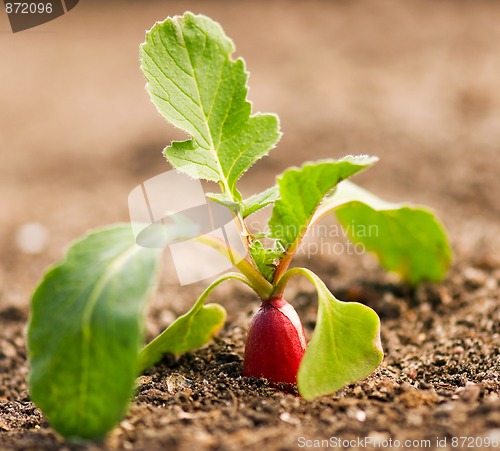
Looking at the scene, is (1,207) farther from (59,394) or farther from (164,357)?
(59,394)

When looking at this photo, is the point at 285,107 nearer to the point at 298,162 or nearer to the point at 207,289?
the point at 298,162

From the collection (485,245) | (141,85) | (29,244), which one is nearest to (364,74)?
(141,85)

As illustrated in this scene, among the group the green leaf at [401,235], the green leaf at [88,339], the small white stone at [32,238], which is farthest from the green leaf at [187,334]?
the small white stone at [32,238]

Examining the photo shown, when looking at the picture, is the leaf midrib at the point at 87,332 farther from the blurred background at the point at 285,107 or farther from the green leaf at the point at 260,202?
the blurred background at the point at 285,107

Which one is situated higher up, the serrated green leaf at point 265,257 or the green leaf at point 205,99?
the green leaf at point 205,99

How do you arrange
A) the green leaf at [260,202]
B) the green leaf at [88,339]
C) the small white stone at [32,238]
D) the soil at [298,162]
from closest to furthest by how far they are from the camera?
1. the green leaf at [88,339]
2. the soil at [298,162]
3. the green leaf at [260,202]
4. the small white stone at [32,238]

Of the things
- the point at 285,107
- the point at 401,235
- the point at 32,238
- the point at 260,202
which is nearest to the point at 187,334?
the point at 260,202

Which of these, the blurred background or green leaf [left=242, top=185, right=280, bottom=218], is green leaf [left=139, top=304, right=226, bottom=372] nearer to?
green leaf [left=242, top=185, right=280, bottom=218]
